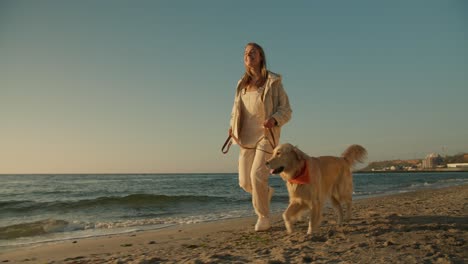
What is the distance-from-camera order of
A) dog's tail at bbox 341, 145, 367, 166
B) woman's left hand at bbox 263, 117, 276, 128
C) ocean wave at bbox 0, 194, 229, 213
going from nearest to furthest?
woman's left hand at bbox 263, 117, 276, 128 → dog's tail at bbox 341, 145, 367, 166 → ocean wave at bbox 0, 194, 229, 213

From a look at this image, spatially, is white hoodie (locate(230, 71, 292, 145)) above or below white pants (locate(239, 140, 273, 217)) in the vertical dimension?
above

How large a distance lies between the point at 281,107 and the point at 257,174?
3.16ft

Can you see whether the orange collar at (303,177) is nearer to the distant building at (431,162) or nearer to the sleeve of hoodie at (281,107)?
the sleeve of hoodie at (281,107)

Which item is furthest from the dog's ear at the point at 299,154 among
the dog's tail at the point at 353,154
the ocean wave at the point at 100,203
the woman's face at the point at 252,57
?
the ocean wave at the point at 100,203

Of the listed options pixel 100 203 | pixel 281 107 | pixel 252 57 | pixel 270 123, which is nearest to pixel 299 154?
pixel 270 123

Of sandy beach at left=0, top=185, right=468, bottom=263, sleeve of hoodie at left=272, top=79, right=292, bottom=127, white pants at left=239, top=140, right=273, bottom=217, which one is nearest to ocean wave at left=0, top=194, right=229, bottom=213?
sandy beach at left=0, top=185, right=468, bottom=263

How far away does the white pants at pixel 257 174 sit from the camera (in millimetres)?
4871

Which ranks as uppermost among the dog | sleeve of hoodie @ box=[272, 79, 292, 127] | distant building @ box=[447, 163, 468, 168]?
sleeve of hoodie @ box=[272, 79, 292, 127]

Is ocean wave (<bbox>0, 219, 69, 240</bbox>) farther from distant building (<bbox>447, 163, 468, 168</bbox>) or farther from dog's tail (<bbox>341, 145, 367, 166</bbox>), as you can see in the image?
distant building (<bbox>447, 163, 468, 168</bbox>)

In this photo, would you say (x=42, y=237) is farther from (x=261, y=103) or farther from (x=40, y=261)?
(x=261, y=103)

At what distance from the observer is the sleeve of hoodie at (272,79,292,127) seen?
4.80 metres

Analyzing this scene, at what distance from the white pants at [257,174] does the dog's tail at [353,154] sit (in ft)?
5.21

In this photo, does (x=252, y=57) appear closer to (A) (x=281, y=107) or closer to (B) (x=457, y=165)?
(A) (x=281, y=107)

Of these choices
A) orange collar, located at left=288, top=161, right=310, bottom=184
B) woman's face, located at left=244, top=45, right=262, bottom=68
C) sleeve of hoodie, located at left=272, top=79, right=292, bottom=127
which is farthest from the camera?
woman's face, located at left=244, top=45, right=262, bottom=68
